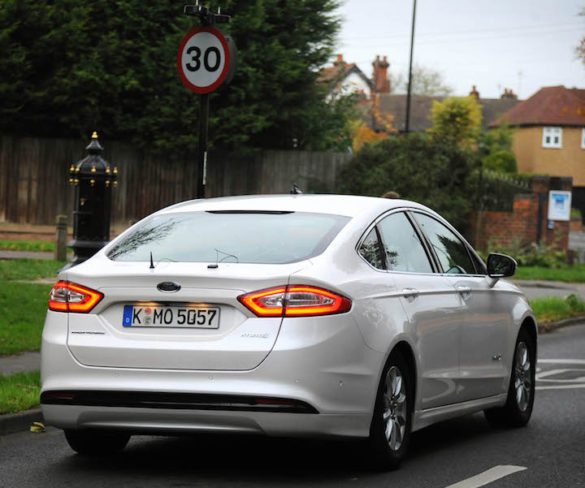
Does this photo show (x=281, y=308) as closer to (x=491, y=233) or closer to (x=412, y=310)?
(x=412, y=310)

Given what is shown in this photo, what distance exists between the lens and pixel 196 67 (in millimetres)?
12617

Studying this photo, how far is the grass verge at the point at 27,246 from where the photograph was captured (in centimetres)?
2933

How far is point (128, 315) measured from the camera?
24.9 ft

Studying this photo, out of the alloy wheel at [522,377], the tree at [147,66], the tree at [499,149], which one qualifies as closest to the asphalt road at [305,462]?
the alloy wheel at [522,377]

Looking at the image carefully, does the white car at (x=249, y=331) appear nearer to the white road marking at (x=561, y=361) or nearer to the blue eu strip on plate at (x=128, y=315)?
the blue eu strip on plate at (x=128, y=315)

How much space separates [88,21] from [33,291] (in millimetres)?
16061

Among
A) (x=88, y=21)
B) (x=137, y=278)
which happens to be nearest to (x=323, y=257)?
(x=137, y=278)

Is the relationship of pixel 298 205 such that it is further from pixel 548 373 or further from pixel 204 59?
pixel 548 373

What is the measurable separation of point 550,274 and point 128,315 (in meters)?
23.5

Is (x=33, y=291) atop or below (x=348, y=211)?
below

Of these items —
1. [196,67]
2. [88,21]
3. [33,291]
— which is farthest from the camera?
[88,21]

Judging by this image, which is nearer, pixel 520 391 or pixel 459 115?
pixel 520 391

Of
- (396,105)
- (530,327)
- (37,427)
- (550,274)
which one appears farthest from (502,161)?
(37,427)

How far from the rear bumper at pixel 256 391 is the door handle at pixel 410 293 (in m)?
0.74
